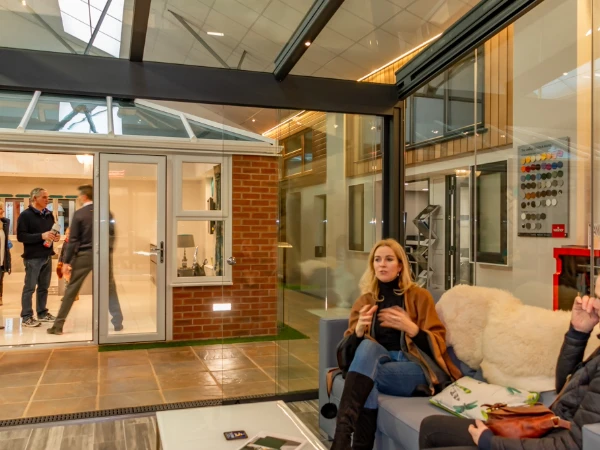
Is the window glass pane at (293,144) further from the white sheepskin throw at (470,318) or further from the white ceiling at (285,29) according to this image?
the white sheepskin throw at (470,318)

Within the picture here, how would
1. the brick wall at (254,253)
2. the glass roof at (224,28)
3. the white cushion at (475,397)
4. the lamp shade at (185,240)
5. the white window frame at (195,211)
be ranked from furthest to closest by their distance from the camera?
the lamp shade at (185,240) → the white window frame at (195,211) → the brick wall at (254,253) → the glass roof at (224,28) → the white cushion at (475,397)

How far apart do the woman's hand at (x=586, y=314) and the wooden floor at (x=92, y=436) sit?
158cm

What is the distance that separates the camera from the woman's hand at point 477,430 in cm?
193

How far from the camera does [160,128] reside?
18.8 ft

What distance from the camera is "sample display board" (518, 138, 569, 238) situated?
3828 millimetres

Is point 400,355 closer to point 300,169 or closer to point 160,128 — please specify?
point 300,169

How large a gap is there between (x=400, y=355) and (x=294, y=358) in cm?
120

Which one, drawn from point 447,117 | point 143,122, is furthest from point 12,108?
point 447,117

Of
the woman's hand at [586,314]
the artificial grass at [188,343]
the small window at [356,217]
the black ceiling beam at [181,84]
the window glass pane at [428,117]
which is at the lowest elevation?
the artificial grass at [188,343]

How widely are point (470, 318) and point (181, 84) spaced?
227 cm

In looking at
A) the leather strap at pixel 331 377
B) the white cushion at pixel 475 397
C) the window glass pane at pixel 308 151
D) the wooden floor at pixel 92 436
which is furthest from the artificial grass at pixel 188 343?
the white cushion at pixel 475 397

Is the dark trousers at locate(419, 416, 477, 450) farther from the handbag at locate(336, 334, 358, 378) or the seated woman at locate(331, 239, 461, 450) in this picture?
the handbag at locate(336, 334, 358, 378)

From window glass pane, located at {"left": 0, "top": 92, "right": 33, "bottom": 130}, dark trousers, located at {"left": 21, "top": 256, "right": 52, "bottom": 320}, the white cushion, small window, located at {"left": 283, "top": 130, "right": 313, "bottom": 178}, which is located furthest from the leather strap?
dark trousers, located at {"left": 21, "top": 256, "right": 52, "bottom": 320}

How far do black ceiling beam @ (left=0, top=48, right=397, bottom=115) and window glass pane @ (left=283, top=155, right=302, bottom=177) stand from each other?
1.23 ft
